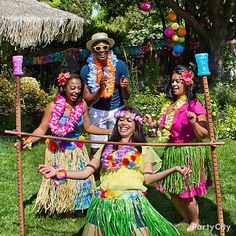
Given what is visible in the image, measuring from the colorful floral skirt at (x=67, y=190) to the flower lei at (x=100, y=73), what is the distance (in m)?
0.83

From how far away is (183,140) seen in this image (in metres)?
4.00

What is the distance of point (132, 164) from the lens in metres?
3.27

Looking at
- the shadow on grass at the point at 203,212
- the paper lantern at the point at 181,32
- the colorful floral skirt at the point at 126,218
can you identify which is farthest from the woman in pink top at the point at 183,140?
the paper lantern at the point at 181,32

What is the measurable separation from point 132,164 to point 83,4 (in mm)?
17543

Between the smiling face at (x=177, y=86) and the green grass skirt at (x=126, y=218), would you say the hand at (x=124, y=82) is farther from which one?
the green grass skirt at (x=126, y=218)

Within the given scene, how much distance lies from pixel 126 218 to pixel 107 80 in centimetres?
220

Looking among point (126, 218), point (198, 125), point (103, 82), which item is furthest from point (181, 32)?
point (126, 218)

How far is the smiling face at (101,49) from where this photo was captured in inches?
199

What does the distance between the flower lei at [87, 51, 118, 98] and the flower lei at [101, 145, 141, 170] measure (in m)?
1.83

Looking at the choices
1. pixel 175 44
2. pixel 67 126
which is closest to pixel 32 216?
pixel 67 126

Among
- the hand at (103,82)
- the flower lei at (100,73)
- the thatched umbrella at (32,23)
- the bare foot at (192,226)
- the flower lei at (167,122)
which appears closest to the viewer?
the flower lei at (167,122)

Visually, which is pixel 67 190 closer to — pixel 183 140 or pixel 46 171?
pixel 183 140

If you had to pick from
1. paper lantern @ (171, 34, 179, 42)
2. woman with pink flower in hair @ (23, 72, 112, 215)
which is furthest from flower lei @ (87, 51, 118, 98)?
paper lantern @ (171, 34, 179, 42)

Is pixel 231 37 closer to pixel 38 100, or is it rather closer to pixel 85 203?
pixel 38 100
